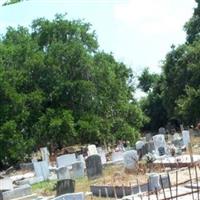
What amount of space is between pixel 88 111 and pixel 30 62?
4.74 metres

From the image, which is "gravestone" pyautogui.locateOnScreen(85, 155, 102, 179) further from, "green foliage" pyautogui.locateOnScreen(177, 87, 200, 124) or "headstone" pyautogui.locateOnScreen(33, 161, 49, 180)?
"green foliage" pyautogui.locateOnScreen(177, 87, 200, 124)

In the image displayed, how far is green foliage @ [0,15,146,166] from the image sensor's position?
32.1 meters

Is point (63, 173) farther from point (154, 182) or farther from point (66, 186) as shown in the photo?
point (154, 182)

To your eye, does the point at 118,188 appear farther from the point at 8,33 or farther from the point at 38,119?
the point at 8,33

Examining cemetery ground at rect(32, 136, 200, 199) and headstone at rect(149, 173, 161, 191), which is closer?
headstone at rect(149, 173, 161, 191)

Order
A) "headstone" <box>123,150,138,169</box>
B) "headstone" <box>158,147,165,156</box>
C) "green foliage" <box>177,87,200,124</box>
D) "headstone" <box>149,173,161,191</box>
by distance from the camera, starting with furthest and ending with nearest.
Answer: "green foliage" <box>177,87,200,124</box> → "headstone" <box>158,147,165,156</box> → "headstone" <box>123,150,138,169</box> → "headstone" <box>149,173,161,191</box>

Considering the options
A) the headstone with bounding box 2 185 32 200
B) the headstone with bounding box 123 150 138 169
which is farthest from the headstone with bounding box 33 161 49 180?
the headstone with bounding box 2 185 32 200

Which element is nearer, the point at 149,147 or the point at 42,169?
the point at 42,169

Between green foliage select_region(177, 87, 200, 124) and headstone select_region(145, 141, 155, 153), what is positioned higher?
green foliage select_region(177, 87, 200, 124)

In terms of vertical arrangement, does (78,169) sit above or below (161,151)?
below

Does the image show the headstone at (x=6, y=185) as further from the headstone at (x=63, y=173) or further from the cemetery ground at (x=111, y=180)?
the headstone at (x=63, y=173)

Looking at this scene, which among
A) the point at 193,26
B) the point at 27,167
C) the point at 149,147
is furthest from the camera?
the point at 193,26

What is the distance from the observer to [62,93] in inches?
1345

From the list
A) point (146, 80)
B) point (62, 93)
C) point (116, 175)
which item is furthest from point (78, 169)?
point (146, 80)
